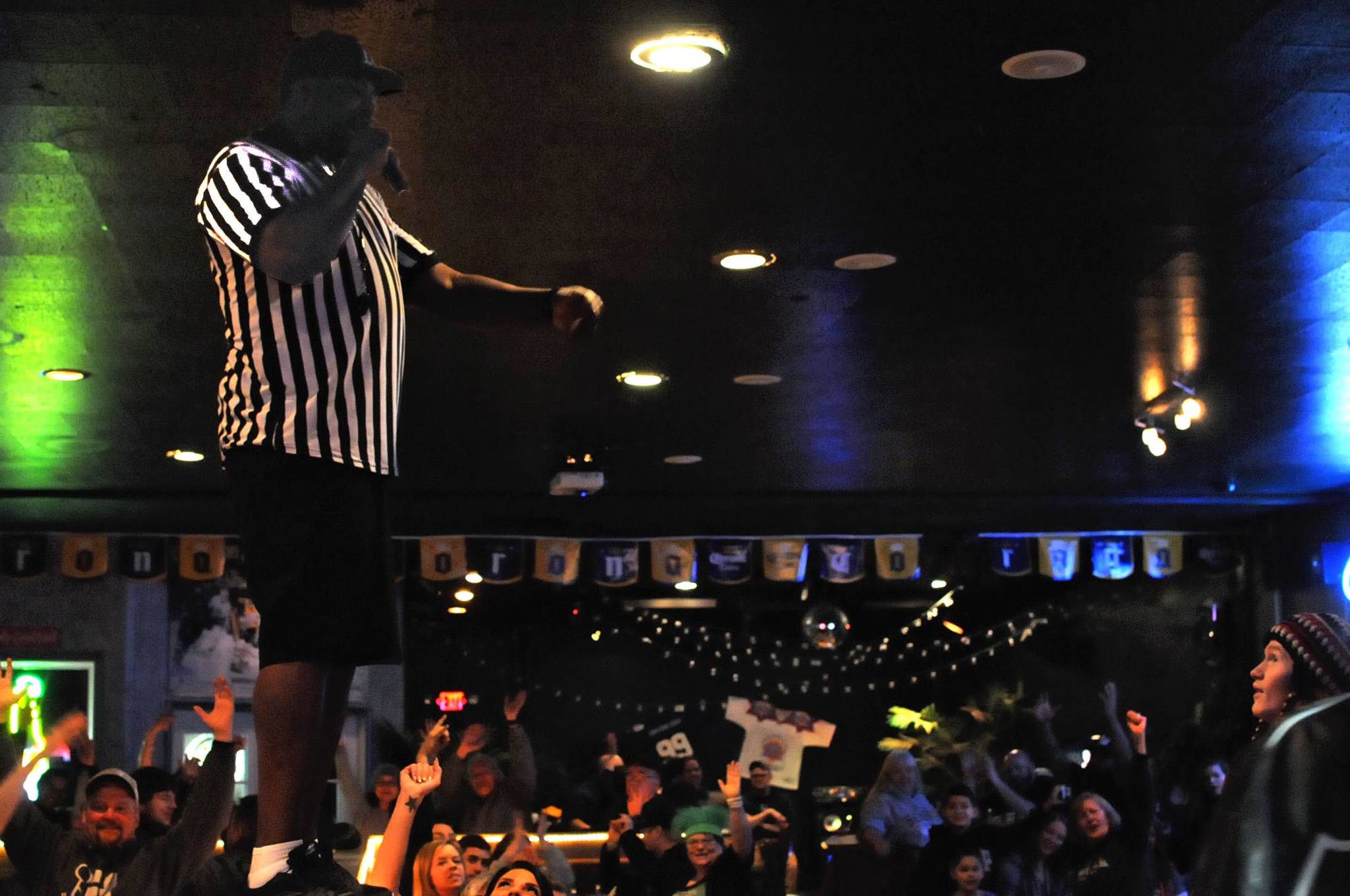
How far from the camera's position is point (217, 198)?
6.52 ft

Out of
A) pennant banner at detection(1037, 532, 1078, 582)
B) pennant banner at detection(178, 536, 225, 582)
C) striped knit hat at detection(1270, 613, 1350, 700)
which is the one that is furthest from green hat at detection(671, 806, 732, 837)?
pennant banner at detection(178, 536, 225, 582)

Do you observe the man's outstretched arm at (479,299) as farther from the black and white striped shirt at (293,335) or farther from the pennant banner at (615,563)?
the pennant banner at (615,563)

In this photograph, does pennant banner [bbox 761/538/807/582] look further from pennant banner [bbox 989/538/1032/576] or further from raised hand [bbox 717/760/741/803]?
raised hand [bbox 717/760/741/803]

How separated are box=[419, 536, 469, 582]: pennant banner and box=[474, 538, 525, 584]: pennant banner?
0.12 metres

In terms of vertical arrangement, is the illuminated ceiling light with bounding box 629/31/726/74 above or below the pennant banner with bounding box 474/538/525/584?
above

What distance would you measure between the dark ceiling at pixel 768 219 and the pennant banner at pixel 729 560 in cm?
285

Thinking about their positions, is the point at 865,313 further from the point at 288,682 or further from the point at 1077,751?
the point at 1077,751

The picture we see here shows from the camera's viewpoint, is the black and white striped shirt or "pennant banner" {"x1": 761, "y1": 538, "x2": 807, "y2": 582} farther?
"pennant banner" {"x1": 761, "y1": 538, "x2": 807, "y2": 582}

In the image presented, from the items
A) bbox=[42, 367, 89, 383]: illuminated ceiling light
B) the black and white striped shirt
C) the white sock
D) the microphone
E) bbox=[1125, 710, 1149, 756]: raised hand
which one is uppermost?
bbox=[42, 367, 89, 383]: illuminated ceiling light

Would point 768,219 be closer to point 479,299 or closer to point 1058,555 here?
point 479,299

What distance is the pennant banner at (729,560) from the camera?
12742 millimetres

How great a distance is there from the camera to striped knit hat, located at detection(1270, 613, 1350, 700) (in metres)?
2.81

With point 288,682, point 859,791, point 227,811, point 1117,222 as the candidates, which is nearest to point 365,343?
point 288,682

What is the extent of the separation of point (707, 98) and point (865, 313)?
2337mm
